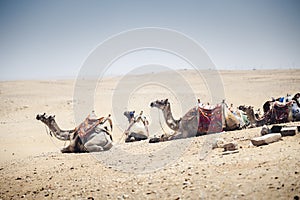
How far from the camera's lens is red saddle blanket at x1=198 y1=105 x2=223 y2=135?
353 inches

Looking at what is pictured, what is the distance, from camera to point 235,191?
4.13m

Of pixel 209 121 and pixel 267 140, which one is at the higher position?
pixel 209 121

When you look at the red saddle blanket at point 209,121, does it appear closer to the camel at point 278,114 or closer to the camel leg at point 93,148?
the camel at point 278,114

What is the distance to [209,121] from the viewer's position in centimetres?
897

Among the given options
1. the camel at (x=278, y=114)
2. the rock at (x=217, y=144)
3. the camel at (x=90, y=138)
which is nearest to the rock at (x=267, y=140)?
the rock at (x=217, y=144)

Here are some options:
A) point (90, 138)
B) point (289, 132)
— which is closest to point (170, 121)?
point (90, 138)

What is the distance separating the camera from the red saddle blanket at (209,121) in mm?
8961

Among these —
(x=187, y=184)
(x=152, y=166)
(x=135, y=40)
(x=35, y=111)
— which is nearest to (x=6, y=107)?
(x=35, y=111)

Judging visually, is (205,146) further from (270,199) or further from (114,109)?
(114,109)

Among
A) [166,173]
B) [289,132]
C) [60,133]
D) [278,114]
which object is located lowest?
[166,173]

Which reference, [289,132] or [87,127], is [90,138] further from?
[289,132]

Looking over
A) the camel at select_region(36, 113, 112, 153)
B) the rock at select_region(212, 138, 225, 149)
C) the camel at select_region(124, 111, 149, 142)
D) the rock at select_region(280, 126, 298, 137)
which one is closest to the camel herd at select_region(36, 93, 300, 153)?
the camel at select_region(36, 113, 112, 153)

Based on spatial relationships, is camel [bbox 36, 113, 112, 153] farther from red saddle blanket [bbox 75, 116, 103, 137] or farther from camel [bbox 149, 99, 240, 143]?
camel [bbox 149, 99, 240, 143]

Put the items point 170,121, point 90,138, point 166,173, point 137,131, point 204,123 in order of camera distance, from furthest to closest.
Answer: point 137,131 < point 170,121 < point 204,123 < point 90,138 < point 166,173
